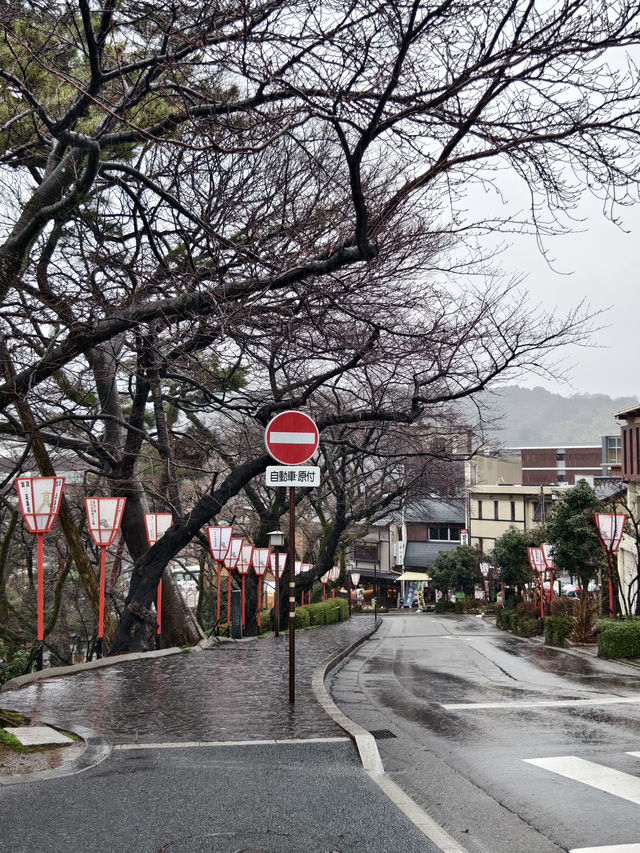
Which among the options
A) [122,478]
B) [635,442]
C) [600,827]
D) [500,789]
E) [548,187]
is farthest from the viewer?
[635,442]

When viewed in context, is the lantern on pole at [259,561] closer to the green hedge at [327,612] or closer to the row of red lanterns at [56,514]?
the green hedge at [327,612]

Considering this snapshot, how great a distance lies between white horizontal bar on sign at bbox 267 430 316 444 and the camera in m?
8.99

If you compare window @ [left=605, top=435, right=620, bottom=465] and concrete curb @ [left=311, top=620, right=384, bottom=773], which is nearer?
concrete curb @ [left=311, top=620, right=384, bottom=773]

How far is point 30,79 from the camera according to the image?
33.1 feet

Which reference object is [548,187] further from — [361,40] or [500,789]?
[500,789]

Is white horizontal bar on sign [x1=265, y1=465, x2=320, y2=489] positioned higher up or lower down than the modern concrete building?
lower down

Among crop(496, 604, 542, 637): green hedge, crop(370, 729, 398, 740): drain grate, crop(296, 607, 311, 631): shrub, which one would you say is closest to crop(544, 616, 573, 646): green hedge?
crop(496, 604, 542, 637): green hedge

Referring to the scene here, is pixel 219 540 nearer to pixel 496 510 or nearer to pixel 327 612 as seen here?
pixel 327 612

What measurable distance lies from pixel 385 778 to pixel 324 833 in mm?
1426

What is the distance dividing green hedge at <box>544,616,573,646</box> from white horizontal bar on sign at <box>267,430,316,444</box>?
17.9m

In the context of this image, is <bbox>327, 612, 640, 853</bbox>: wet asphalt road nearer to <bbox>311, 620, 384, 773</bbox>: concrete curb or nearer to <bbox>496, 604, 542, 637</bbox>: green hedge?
<bbox>311, 620, 384, 773</bbox>: concrete curb

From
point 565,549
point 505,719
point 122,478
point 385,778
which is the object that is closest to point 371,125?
point 385,778

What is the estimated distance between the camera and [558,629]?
24.6 meters

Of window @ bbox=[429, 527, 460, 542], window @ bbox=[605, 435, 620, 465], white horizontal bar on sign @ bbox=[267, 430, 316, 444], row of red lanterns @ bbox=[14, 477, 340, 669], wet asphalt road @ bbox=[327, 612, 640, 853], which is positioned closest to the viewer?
wet asphalt road @ bbox=[327, 612, 640, 853]
